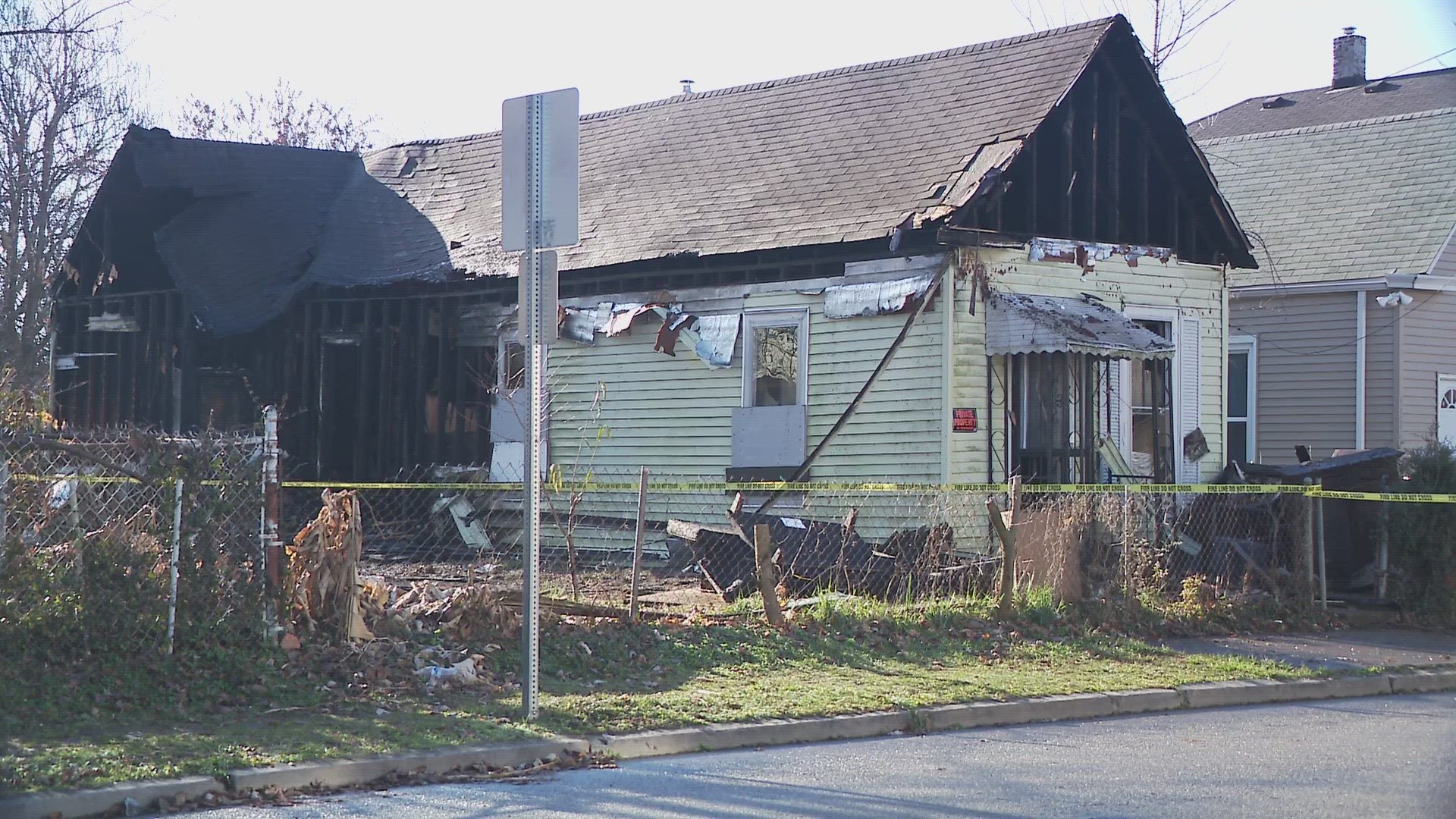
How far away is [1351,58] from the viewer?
34406 millimetres

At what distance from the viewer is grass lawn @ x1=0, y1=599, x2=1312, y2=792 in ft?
24.9

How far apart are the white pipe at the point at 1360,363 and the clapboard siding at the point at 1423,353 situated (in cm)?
55

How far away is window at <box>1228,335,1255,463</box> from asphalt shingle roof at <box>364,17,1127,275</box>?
795cm

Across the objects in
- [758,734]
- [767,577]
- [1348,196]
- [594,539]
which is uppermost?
[1348,196]

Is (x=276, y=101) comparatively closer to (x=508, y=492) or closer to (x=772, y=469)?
(x=508, y=492)

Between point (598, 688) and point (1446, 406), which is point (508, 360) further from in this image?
point (1446, 406)

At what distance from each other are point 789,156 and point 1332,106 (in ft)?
59.4

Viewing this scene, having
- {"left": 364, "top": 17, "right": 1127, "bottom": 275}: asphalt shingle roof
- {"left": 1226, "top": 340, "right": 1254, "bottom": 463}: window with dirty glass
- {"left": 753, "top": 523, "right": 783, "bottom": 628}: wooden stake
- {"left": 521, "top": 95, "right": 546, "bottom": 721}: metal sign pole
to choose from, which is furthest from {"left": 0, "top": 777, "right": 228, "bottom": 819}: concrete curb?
{"left": 1226, "top": 340, "right": 1254, "bottom": 463}: window with dirty glass

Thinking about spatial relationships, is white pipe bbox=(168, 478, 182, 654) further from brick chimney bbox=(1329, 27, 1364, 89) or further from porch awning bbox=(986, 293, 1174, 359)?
brick chimney bbox=(1329, 27, 1364, 89)

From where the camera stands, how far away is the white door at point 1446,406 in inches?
910

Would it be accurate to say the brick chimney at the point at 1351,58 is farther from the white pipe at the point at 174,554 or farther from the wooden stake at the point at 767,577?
the white pipe at the point at 174,554

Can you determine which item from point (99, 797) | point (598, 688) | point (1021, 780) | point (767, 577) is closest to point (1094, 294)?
point (767, 577)

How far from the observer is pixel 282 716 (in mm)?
8383

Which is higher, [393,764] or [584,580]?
[584,580]
